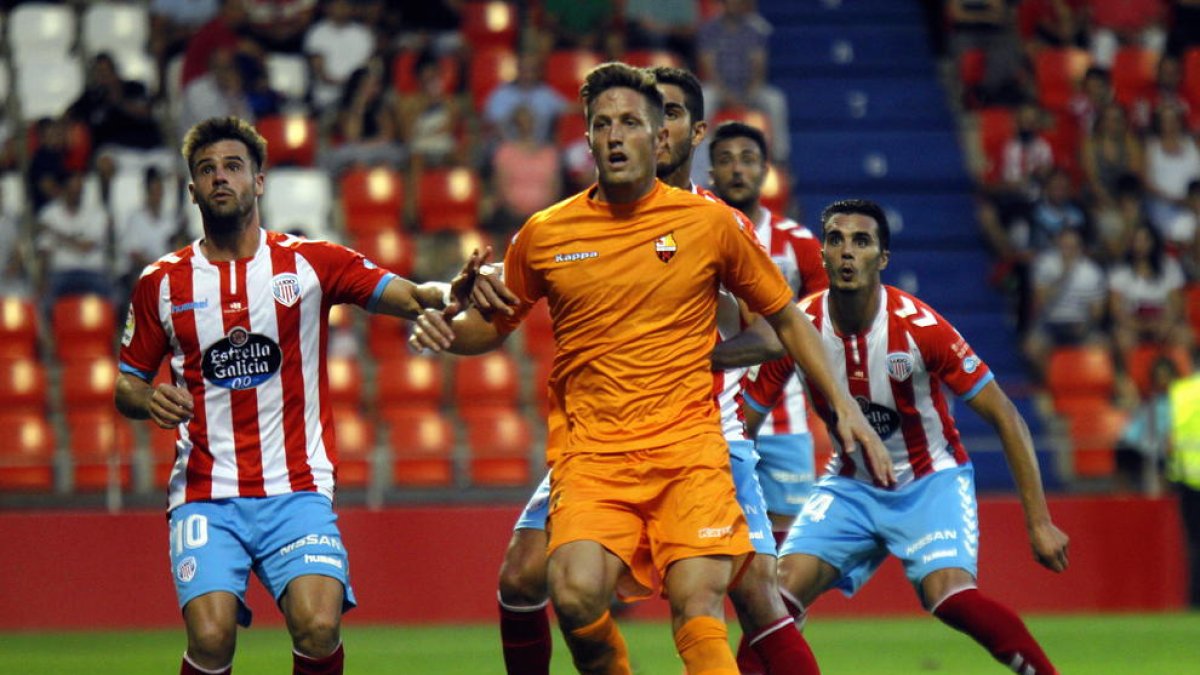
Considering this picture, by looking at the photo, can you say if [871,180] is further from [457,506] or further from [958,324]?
[457,506]

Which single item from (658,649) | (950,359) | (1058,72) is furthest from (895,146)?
(950,359)

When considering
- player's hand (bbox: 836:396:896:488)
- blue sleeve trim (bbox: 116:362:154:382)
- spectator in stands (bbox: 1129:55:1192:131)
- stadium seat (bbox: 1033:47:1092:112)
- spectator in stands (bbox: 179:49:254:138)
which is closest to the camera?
player's hand (bbox: 836:396:896:488)

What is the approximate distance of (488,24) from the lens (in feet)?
55.7

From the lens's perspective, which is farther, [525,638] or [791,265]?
[791,265]

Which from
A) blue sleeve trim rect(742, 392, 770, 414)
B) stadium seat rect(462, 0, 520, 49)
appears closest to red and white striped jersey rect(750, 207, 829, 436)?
blue sleeve trim rect(742, 392, 770, 414)

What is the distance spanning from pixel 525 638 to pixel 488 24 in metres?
10.6

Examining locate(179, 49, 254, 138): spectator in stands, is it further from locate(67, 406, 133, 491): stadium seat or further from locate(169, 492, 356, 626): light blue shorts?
locate(169, 492, 356, 626): light blue shorts

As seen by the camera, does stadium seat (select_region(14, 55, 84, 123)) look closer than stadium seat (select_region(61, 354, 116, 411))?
No

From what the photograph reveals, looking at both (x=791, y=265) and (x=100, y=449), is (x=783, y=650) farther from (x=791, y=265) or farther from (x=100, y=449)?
(x=100, y=449)

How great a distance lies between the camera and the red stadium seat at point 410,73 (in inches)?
632

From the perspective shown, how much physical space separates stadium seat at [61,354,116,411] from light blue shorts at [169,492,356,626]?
24.4 ft

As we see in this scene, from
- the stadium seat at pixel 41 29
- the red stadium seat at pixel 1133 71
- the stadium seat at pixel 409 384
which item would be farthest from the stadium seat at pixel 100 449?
the red stadium seat at pixel 1133 71

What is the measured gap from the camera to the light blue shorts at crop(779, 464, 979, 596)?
7.60 meters

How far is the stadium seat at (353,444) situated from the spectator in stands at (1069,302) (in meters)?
5.12
